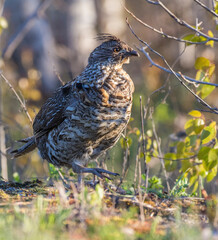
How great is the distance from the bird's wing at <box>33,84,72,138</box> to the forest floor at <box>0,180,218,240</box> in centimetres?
106

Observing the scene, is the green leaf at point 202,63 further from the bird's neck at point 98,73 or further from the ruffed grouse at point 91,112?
the bird's neck at point 98,73

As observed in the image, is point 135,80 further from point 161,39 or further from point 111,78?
point 111,78

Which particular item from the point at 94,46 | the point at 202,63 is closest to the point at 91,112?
the point at 202,63

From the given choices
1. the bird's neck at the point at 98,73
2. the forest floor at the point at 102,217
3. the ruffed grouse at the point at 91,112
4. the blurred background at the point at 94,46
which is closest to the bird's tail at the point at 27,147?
the ruffed grouse at the point at 91,112

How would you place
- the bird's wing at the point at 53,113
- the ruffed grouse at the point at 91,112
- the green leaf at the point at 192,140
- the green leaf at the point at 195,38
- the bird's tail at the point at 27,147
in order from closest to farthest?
the ruffed grouse at the point at 91,112
the green leaf at the point at 195,38
the green leaf at the point at 192,140
the bird's wing at the point at 53,113
the bird's tail at the point at 27,147

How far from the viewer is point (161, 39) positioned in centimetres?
1312

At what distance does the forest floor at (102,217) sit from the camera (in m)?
2.96

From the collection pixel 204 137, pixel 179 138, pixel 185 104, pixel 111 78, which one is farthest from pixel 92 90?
pixel 185 104

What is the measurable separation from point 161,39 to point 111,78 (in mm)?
8374

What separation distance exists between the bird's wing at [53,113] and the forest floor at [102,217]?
106 cm

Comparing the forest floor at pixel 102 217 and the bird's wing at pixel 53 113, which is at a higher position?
the bird's wing at pixel 53 113

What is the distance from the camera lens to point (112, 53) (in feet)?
17.5

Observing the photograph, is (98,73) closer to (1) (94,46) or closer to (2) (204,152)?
(2) (204,152)

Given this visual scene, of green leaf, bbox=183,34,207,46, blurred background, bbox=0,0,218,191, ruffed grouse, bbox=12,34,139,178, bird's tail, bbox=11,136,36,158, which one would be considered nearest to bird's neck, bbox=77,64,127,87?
ruffed grouse, bbox=12,34,139,178
